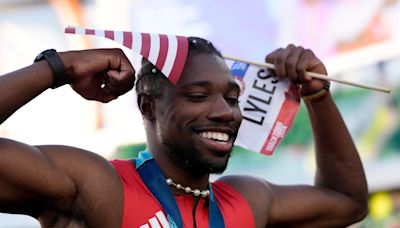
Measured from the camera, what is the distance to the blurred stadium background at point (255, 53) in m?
9.66

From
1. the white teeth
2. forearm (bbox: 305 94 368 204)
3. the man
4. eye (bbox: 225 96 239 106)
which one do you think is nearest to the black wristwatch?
the man

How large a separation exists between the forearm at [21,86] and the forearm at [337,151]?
1.56 metres

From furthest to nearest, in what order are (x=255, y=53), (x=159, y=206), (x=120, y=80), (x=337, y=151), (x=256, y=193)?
(x=255, y=53)
(x=337, y=151)
(x=256, y=193)
(x=159, y=206)
(x=120, y=80)

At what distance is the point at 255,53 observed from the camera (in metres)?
10.1

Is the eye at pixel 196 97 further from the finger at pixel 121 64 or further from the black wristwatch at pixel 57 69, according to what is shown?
the black wristwatch at pixel 57 69

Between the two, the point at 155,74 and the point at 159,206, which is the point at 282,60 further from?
the point at 159,206

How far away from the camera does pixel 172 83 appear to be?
3.63 m

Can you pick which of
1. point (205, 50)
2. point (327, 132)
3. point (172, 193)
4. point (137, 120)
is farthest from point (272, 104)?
point (137, 120)

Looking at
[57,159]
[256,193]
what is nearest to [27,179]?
[57,159]

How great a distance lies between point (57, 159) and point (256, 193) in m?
1.08

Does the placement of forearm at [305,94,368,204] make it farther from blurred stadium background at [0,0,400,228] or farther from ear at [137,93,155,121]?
blurred stadium background at [0,0,400,228]

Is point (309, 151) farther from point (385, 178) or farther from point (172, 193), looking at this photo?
point (172, 193)

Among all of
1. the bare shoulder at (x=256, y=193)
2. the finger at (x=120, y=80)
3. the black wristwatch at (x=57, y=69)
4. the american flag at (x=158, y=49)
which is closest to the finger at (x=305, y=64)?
the bare shoulder at (x=256, y=193)

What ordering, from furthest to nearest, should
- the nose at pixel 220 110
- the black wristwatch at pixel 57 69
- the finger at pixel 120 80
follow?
the nose at pixel 220 110
the finger at pixel 120 80
the black wristwatch at pixel 57 69
